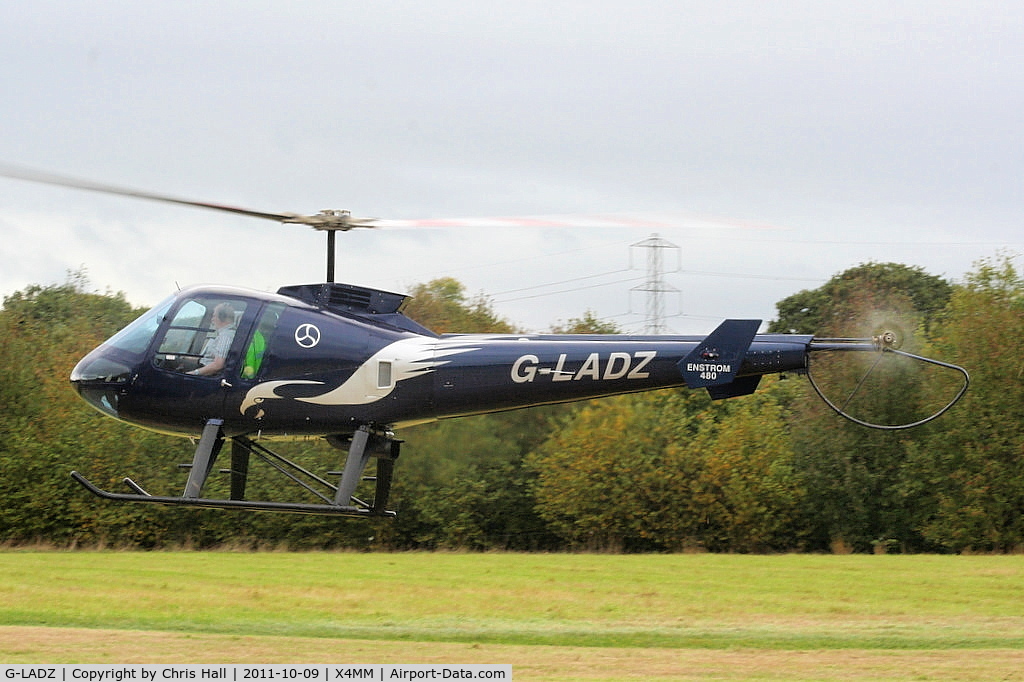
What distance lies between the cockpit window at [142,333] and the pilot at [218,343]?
0.58 m

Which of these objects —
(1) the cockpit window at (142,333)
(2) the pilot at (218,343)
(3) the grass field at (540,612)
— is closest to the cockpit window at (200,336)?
(2) the pilot at (218,343)

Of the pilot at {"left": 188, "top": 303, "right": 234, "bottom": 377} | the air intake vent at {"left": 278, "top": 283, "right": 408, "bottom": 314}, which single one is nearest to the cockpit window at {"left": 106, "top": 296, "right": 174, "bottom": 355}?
the pilot at {"left": 188, "top": 303, "right": 234, "bottom": 377}

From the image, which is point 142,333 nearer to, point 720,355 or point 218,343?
point 218,343

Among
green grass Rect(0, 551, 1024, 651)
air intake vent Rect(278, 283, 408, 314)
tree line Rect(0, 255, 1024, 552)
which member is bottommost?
green grass Rect(0, 551, 1024, 651)

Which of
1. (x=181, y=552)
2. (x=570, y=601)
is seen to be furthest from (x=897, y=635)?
(x=181, y=552)

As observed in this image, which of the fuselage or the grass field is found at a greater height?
the fuselage

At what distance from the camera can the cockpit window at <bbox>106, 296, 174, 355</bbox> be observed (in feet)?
40.1

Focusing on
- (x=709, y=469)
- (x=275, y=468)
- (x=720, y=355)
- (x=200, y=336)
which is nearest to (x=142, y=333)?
(x=200, y=336)

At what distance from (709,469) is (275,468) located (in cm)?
2516

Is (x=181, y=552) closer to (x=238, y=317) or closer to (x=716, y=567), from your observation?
(x=716, y=567)

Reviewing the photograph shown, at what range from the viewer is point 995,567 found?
32.0m

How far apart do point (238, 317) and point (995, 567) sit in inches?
1019

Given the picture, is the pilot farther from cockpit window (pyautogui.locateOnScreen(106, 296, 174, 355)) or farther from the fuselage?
cockpit window (pyautogui.locateOnScreen(106, 296, 174, 355))

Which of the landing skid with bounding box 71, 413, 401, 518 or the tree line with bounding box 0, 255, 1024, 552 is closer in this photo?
the landing skid with bounding box 71, 413, 401, 518
